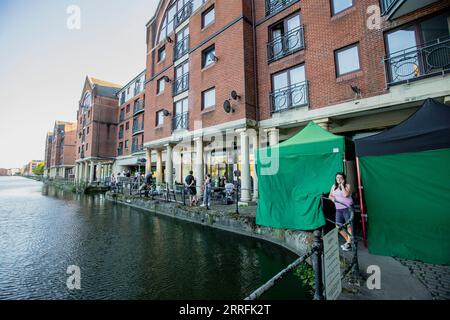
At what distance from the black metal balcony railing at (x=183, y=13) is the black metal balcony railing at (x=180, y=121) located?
278 inches

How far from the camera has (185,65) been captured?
15.2m

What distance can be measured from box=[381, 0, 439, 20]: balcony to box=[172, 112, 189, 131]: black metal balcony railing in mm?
10780

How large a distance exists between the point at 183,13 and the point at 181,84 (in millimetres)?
5447

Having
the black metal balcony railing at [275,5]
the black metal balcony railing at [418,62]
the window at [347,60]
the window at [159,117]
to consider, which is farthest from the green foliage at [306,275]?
the window at [159,117]

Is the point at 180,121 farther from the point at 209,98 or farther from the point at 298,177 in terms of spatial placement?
the point at 298,177

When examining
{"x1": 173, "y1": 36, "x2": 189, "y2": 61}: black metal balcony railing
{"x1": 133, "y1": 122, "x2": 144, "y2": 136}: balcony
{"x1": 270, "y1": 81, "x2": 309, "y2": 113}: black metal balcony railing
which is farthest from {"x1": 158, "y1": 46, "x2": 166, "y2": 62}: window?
{"x1": 270, "y1": 81, "x2": 309, "y2": 113}: black metal balcony railing

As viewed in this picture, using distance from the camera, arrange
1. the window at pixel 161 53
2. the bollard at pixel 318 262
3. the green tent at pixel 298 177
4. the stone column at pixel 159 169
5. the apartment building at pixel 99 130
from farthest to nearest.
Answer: the apartment building at pixel 99 130 → the window at pixel 161 53 → the stone column at pixel 159 169 → the green tent at pixel 298 177 → the bollard at pixel 318 262

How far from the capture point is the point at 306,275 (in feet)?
14.1

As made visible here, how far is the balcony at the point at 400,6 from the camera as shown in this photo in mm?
6680

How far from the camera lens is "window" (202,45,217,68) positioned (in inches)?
506

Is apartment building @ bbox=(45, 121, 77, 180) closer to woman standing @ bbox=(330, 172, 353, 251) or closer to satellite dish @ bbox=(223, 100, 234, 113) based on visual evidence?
satellite dish @ bbox=(223, 100, 234, 113)

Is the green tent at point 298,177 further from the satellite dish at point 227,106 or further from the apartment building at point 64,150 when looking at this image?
the apartment building at point 64,150

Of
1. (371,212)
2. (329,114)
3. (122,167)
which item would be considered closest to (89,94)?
(122,167)

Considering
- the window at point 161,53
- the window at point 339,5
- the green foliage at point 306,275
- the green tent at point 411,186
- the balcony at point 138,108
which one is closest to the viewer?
the green tent at point 411,186
